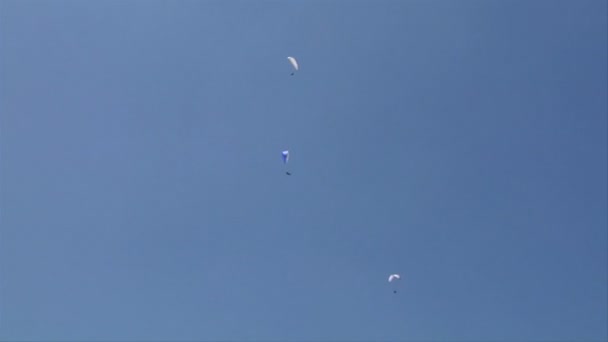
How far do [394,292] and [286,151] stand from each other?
454 inches

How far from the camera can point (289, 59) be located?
36.7m

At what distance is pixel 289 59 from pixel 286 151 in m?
5.20

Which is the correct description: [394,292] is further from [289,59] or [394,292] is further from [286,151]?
[289,59]

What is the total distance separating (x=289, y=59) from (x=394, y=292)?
1592 centimetres

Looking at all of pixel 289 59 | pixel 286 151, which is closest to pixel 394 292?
pixel 286 151

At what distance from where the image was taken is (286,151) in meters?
37.8

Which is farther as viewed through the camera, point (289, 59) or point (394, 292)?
point (394, 292)

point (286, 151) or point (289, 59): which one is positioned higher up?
point (289, 59)

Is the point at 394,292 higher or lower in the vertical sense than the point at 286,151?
lower

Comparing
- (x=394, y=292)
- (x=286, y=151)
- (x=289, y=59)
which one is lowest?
(x=394, y=292)

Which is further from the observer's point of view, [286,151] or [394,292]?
[394,292]

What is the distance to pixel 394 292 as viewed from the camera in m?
41.3
